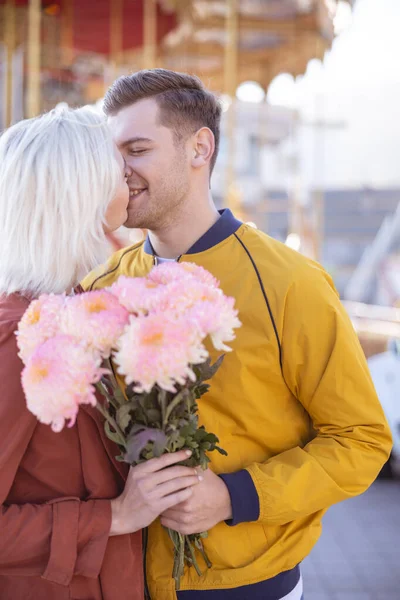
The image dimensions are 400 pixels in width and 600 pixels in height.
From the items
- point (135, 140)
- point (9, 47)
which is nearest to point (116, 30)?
point (9, 47)

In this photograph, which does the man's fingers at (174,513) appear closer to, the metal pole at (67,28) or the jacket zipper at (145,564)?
the jacket zipper at (145,564)

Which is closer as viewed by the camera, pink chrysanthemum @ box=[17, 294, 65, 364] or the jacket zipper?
pink chrysanthemum @ box=[17, 294, 65, 364]

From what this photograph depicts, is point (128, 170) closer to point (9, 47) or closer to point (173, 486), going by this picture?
point (173, 486)

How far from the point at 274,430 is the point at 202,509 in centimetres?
29

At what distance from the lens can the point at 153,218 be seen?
1.85 m

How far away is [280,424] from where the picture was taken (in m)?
1.58

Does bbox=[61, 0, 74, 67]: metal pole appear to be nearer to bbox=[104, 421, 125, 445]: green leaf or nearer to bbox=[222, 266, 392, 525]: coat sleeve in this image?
bbox=[222, 266, 392, 525]: coat sleeve

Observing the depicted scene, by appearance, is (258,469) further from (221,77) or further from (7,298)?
(221,77)

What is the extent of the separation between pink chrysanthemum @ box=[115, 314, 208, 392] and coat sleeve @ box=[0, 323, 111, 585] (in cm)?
29

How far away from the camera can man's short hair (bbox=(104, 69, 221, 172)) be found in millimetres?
1913

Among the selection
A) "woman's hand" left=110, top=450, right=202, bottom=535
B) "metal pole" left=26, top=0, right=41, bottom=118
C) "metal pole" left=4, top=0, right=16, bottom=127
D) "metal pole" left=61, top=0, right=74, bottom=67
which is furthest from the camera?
"metal pole" left=61, top=0, right=74, bottom=67

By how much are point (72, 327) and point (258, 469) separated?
60 cm

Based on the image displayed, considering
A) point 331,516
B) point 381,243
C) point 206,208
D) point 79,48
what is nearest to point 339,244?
point 381,243

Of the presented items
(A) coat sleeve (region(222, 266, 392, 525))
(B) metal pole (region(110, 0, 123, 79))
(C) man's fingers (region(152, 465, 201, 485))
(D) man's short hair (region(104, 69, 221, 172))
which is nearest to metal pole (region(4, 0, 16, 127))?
(B) metal pole (region(110, 0, 123, 79))
